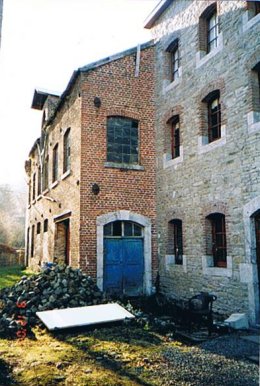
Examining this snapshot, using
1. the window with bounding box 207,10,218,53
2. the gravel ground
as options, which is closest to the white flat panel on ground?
the gravel ground

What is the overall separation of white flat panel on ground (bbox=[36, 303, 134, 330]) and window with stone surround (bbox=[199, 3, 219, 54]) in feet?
24.6

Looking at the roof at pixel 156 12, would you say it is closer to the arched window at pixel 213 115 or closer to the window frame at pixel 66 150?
the arched window at pixel 213 115

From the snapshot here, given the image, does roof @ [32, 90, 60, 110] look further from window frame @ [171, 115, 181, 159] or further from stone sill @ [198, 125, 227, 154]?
stone sill @ [198, 125, 227, 154]

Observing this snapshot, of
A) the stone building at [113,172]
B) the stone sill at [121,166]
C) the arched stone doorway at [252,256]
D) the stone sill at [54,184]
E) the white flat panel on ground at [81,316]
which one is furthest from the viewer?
the stone sill at [54,184]

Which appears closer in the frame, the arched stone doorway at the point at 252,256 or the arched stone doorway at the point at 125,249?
the arched stone doorway at the point at 252,256

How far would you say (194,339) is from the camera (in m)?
6.25

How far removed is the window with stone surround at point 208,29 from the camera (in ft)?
30.6

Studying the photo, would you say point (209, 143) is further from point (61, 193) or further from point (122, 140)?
point (61, 193)

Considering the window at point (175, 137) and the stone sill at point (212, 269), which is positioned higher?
the window at point (175, 137)

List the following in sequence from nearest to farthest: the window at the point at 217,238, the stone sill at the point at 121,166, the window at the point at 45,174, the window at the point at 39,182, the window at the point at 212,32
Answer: the window at the point at 217,238 < the window at the point at 212,32 < the stone sill at the point at 121,166 < the window at the point at 45,174 < the window at the point at 39,182

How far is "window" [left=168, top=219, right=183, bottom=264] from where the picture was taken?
10.5 meters

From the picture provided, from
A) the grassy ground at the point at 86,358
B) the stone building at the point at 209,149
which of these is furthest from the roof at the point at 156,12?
the grassy ground at the point at 86,358

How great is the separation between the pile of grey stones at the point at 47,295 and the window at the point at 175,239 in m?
2.85

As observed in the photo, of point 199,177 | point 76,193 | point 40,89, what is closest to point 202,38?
point 199,177
